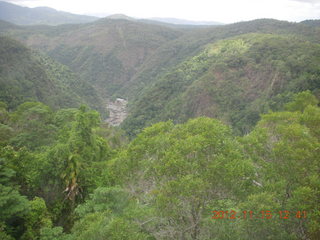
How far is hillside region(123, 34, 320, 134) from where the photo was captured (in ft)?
170

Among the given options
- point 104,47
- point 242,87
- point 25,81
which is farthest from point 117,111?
point 104,47

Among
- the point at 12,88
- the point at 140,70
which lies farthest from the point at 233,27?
the point at 12,88

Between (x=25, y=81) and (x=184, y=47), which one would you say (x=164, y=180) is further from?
(x=184, y=47)

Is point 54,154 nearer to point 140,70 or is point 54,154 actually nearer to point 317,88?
point 317,88

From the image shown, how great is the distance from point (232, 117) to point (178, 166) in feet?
160

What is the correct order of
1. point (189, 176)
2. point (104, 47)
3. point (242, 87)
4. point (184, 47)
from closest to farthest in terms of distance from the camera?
point (189, 176), point (242, 87), point (184, 47), point (104, 47)

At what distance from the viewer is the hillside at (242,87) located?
5178 centimetres

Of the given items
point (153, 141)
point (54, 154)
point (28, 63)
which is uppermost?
point (153, 141)

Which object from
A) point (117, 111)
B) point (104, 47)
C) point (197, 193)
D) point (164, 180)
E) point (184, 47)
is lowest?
point (117, 111)

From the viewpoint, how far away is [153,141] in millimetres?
12117

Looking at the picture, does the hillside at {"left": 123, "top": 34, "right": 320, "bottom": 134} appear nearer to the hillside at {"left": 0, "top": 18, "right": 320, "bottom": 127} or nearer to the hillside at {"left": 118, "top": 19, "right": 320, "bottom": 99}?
the hillside at {"left": 0, "top": 18, "right": 320, "bottom": 127}
